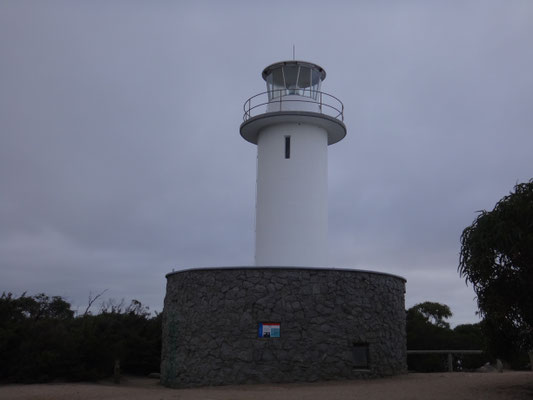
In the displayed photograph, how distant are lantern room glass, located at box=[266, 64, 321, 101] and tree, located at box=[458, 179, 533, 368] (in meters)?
8.45

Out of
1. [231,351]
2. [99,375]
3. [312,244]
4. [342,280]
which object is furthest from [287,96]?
[99,375]

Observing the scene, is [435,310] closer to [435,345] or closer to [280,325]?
[435,345]

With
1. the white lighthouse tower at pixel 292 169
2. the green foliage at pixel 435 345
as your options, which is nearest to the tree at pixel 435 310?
the green foliage at pixel 435 345

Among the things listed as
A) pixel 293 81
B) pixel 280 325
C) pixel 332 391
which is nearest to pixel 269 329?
pixel 280 325

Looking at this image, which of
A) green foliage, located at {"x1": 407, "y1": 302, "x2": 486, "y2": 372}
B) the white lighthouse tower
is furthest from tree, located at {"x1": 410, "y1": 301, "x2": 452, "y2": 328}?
the white lighthouse tower

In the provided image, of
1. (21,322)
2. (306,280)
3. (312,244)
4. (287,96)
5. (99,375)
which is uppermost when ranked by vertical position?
(287,96)

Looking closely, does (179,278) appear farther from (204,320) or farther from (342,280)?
(342,280)

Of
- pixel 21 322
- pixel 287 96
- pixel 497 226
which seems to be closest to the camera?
pixel 497 226

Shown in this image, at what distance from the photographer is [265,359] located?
12844 mm

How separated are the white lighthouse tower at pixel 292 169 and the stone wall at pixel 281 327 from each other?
2684 mm

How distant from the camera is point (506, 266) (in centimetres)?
1044

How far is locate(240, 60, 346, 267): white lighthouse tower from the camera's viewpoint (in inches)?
643

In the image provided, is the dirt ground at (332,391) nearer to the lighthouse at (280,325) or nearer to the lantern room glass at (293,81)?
the lighthouse at (280,325)

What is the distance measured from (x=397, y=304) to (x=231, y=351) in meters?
4.64
